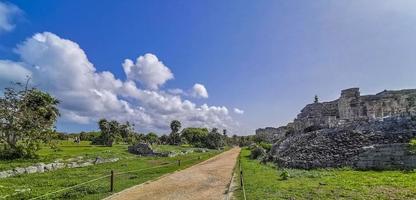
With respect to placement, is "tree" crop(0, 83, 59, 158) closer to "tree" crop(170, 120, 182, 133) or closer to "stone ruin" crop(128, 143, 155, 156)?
"stone ruin" crop(128, 143, 155, 156)

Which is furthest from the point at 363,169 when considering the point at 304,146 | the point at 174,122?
the point at 174,122

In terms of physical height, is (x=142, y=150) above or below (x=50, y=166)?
above

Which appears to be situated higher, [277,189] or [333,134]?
[333,134]

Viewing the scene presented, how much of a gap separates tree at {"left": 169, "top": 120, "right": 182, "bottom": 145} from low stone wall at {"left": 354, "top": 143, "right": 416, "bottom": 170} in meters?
106

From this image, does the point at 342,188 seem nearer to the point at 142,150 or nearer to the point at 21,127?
the point at 21,127

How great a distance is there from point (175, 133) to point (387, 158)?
111540 mm

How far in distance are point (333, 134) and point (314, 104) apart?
48702mm

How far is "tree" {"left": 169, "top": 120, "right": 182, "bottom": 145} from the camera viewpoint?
12769 cm

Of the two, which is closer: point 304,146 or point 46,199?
point 46,199

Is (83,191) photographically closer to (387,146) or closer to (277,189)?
(277,189)

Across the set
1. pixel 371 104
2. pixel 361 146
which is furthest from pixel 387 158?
pixel 371 104

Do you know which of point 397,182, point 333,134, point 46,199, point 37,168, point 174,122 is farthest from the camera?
point 174,122

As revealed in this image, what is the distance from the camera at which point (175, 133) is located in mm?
130750

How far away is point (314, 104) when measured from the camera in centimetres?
7838
